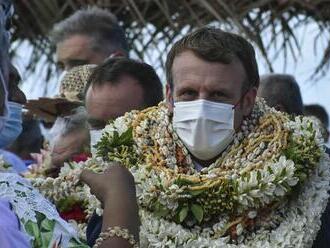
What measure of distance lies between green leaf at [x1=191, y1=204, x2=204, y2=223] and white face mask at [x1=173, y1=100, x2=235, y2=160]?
0.59 ft

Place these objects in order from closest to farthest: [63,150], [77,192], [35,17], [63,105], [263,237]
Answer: [263,237]
[77,192]
[63,150]
[63,105]
[35,17]

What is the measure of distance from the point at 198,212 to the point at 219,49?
0.52 metres

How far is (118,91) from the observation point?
4.27 meters

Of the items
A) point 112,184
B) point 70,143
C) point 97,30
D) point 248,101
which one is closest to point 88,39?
point 97,30

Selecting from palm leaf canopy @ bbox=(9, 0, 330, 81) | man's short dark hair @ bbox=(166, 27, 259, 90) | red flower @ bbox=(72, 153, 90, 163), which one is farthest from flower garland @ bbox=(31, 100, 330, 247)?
palm leaf canopy @ bbox=(9, 0, 330, 81)

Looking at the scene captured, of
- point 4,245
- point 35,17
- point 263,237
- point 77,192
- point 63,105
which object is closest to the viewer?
point 4,245

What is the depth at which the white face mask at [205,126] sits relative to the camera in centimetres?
350

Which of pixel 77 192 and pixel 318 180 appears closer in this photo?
pixel 318 180

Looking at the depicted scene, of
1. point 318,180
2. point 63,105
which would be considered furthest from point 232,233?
point 63,105

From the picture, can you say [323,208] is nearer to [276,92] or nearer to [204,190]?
[204,190]

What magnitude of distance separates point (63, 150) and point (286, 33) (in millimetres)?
4229

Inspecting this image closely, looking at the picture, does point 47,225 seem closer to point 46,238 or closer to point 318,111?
point 46,238

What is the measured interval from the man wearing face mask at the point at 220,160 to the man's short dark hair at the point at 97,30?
2350mm

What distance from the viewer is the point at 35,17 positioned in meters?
8.47
